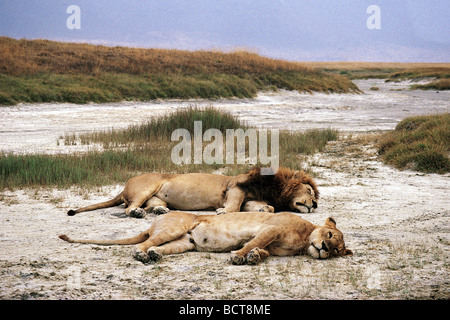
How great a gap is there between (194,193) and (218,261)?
2303 millimetres

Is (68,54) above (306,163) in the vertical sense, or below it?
above

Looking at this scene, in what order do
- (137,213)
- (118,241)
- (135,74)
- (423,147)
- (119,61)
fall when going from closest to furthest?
(118,241)
(137,213)
(423,147)
(135,74)
(119,61)

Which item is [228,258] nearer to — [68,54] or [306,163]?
[306,163]

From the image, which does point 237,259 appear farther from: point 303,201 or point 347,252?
point 303,201

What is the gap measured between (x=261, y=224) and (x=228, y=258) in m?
0.50

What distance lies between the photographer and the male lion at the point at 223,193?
737 centimetres

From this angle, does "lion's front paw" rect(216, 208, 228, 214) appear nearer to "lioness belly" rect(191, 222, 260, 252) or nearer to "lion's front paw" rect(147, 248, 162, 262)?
"lioness belly" rect(191, 222, 260, 252)

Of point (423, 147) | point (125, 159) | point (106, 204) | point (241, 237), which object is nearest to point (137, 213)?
point (106, 204)

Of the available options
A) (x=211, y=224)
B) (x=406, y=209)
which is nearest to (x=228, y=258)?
(x=211, y=224)

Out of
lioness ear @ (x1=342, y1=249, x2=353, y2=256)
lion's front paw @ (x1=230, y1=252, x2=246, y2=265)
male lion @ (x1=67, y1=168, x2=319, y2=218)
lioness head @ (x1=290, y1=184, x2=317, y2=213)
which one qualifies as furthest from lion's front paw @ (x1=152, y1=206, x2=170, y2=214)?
lioness ear @ (x1=342, y1=249, x2=353, y2=256)

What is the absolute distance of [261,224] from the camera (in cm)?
549

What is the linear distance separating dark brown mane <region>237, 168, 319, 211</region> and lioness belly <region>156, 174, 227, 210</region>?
404mm

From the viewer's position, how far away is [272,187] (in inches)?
293

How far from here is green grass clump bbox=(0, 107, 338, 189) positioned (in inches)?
376
